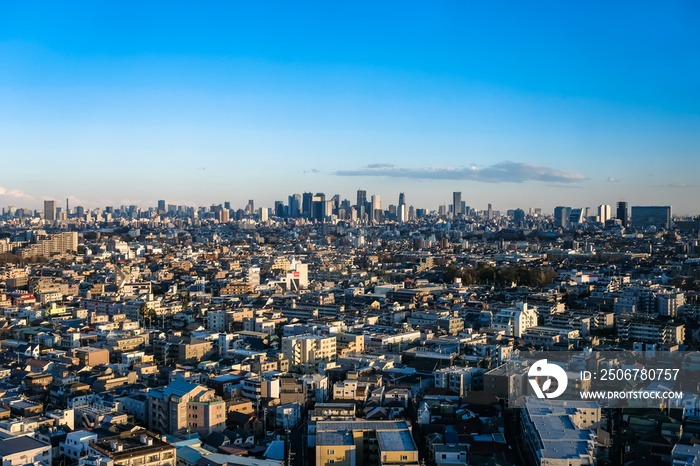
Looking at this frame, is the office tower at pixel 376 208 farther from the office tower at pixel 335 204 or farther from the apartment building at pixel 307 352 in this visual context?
the apartment building at pixel 307 352

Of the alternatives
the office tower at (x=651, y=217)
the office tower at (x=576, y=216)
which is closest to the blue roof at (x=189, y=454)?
the office tower at (x=651, y=217)

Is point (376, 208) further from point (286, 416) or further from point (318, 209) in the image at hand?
point (286, 416)

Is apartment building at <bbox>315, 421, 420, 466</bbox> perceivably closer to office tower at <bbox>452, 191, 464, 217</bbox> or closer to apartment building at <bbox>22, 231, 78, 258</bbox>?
apartment building at <bbox>22, 231, 78, 258</bbox>

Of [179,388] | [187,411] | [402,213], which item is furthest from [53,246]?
[402,213]

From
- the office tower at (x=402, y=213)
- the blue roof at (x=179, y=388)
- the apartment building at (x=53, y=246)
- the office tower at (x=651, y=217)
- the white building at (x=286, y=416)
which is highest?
the office tower at (x=651, y=217)

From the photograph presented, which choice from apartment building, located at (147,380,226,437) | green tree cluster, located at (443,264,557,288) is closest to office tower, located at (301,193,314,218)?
green tree cluster, located at (443,264,557,288)

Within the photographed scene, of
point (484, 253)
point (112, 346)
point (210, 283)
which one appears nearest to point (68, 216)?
point (484, 253)
